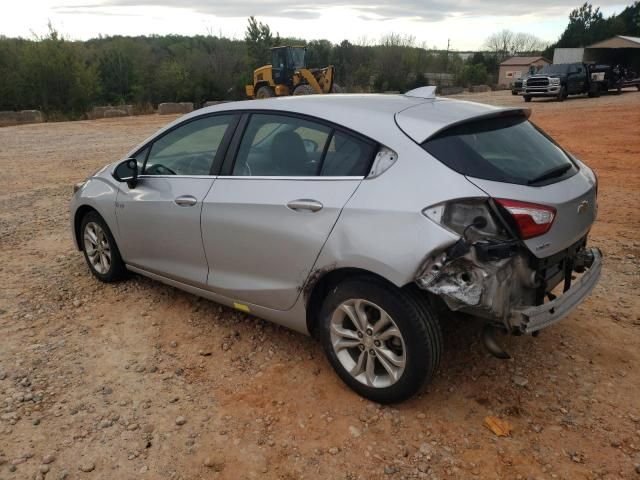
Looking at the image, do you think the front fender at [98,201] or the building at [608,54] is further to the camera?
the building at [608,54]

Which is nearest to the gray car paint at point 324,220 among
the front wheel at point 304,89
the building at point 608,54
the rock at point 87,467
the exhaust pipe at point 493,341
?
the exhaust pipe at point 493,341

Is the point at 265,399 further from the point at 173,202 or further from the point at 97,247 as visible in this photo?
the point at 97,247

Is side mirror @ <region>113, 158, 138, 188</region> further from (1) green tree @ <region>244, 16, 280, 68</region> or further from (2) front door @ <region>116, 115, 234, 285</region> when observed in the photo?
(1) green tree @ <region>244, 16, 280, 68</region>

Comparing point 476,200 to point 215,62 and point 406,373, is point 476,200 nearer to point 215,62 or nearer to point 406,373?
point 406,373

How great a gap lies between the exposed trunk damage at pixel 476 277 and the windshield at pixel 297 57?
75.5ft

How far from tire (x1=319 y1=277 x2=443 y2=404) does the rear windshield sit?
2.37 ft

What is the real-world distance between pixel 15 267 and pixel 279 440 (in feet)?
12.9

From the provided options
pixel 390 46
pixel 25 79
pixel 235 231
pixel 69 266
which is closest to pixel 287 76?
pixel 25 79

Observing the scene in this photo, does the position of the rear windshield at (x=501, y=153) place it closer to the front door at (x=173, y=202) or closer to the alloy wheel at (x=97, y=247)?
the front door at (x=173, y=202)

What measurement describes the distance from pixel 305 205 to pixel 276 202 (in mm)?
226

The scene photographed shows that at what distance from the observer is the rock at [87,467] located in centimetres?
259

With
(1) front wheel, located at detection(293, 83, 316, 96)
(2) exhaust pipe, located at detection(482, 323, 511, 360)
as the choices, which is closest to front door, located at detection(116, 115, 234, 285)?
(2) exhaust pipe, located at detection(482, 323, 511, 360)

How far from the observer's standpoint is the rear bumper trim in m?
2.58

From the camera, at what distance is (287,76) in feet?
78.5
